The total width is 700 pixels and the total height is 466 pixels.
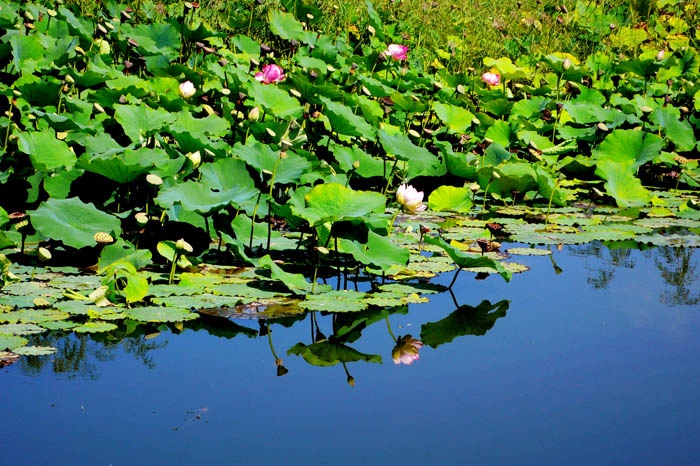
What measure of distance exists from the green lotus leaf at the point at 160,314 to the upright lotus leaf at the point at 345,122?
51.1 inches

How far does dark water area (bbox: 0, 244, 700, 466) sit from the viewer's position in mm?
1264

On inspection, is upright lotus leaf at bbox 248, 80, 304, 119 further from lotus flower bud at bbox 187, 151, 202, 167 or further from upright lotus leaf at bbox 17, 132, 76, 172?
upright lotus leaf at bbox 17, 132, 76, 172

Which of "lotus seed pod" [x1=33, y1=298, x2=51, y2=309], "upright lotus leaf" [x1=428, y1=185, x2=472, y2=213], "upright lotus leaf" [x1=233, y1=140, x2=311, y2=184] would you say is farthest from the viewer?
"upright lotus leaf" [x1=428, y1=185, x2=472, y2=213]

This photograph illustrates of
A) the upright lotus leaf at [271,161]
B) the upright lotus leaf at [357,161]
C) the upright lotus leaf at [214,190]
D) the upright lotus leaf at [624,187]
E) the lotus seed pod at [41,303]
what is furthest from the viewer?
the upright lotus leaf at [624,187]

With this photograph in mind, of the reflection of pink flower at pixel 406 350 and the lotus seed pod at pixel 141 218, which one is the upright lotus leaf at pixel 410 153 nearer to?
the lotus seed pod at pixel 141 218

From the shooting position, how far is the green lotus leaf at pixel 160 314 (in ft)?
6.01

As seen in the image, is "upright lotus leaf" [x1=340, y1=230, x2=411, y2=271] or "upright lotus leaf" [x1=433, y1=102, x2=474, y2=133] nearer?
"upright lotus leaf" [x1=340, y1=230, x2=411, y2=271]

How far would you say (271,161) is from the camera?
7.88 ft

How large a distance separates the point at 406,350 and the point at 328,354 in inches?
6.9

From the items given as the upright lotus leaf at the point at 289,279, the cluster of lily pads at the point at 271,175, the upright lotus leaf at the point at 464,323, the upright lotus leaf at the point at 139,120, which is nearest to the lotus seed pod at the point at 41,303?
the cluster of lily pads at the point at 271,175

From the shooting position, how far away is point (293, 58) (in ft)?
15.0

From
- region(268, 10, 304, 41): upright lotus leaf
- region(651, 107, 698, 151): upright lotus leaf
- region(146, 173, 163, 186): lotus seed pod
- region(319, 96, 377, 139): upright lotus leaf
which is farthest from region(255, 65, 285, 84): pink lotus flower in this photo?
region(651, 107, 698, 151): upright lotus leaf

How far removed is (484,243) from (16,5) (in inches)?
113

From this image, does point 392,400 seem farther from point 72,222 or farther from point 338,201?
point 72,222
